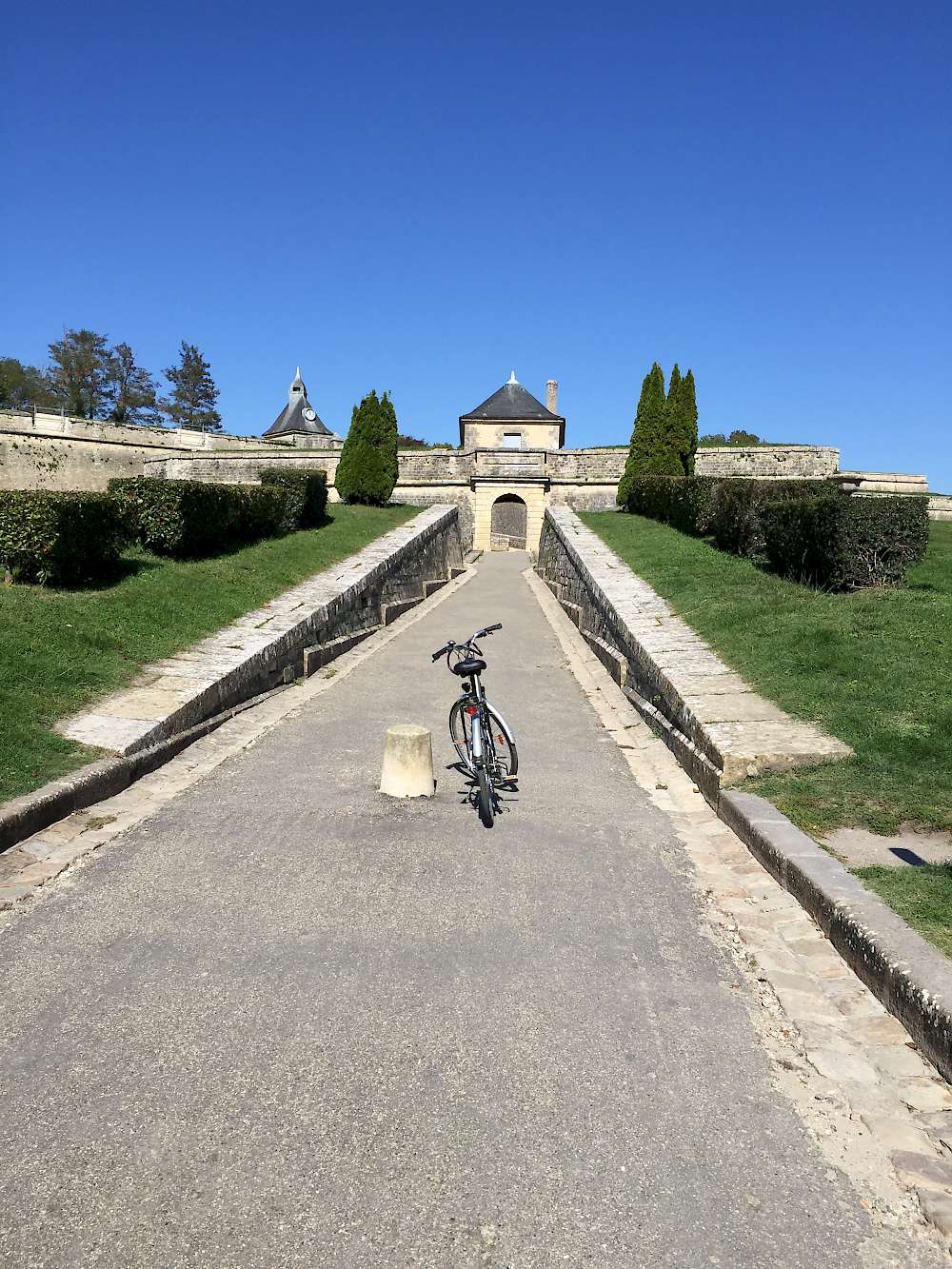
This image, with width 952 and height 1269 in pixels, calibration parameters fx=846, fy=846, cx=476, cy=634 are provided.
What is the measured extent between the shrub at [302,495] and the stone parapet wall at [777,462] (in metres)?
16.1

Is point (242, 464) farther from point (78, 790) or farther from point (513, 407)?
point (78, 790)

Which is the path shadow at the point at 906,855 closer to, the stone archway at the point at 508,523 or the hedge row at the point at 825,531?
the hedge row at the point at 825,531

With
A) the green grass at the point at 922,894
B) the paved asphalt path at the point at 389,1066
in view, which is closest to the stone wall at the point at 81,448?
the paved asphalt path at the point at 389,1066

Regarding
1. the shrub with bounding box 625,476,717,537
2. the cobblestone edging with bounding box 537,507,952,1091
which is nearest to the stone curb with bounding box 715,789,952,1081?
the cobblestone edging with bounding box 537,507,952,1091


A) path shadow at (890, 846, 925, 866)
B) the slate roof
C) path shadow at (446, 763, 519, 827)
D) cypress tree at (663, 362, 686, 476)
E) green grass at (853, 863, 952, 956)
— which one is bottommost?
path shadow at (446, 763, 519, 827)

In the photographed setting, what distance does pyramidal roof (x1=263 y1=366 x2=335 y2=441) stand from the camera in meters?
56.5

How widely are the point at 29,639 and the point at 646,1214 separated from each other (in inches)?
315

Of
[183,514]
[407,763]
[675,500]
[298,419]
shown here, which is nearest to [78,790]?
[407,763]

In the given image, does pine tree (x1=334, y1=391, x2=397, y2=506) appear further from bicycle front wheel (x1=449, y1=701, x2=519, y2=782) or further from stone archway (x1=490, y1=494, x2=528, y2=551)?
bicycle front wheel (x1=449, y1=701, x2=519, y2=782)

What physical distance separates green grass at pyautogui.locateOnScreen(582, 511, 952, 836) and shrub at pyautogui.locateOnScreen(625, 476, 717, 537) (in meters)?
5.81

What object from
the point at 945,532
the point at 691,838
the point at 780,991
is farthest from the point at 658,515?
the point at 780,991

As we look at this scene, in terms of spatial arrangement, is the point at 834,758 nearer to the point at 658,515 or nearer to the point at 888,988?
the point at 888,988

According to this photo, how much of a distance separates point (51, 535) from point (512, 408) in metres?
34.6

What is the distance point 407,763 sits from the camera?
6566 mm
